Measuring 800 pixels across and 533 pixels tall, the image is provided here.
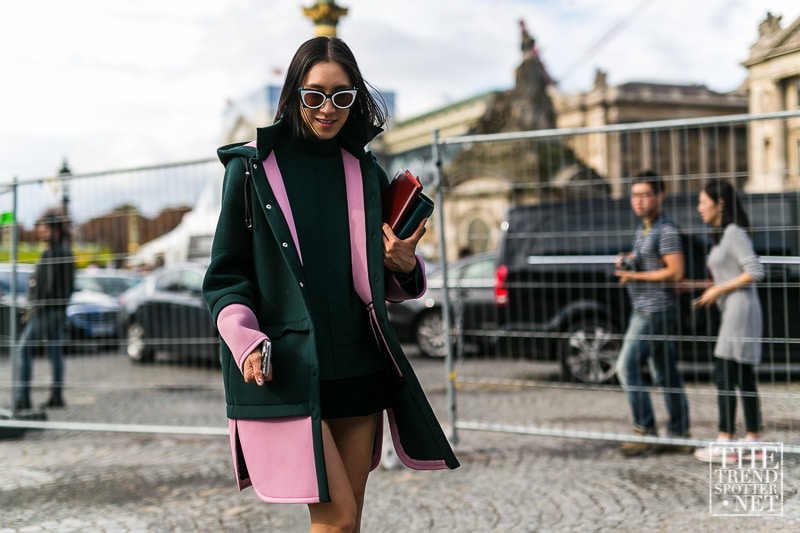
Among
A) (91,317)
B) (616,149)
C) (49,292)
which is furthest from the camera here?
(616,149)

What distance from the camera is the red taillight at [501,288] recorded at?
793 cm

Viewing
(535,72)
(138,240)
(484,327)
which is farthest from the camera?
(535,72)

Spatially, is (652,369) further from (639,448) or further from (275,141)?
(275,141)

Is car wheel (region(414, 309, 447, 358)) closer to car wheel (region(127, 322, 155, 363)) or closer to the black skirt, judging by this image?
car wheel (region(127, 322, 155, 363))

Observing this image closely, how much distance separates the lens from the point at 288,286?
2.38 meters

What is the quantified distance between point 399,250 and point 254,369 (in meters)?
0.54

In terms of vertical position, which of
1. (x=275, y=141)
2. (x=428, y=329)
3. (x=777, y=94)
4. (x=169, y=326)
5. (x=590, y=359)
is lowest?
(x=590, y=359)

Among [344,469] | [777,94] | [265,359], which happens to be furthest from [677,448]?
[265,359]

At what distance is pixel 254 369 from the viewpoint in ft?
7.46

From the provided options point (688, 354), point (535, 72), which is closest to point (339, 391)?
point (688, 354)

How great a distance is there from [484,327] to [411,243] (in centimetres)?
664

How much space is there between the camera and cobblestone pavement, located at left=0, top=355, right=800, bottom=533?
4.36 metres

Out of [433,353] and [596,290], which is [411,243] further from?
[433,353]

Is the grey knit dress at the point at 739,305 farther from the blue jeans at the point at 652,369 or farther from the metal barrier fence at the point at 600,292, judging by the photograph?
the blue jeans at the point at 652,369
